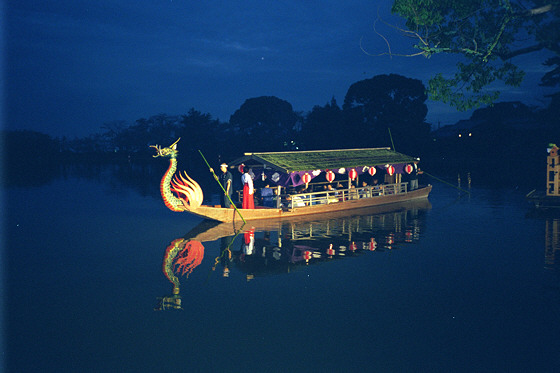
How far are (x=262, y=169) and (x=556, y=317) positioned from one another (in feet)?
51.5

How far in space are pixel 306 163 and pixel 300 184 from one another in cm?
150

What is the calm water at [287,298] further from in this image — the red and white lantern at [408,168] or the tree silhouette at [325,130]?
the tree silhouette at [325,130]

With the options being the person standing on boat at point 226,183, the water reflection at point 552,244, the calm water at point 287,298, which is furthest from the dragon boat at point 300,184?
the water reflection at point 552,244

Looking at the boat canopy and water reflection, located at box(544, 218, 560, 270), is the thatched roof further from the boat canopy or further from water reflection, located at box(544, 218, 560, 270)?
water reflection, located at box(544, 218, 560, 270)

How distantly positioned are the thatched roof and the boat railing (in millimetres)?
1438

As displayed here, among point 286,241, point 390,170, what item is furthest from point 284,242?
point 390,170

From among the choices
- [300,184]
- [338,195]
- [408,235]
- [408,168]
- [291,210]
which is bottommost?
[408,235]

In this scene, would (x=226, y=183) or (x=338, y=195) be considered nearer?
(x=226, y=183)

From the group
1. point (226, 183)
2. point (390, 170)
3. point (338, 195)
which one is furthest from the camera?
point (390, 170)

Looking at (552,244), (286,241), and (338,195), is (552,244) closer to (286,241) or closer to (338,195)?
(286,241)

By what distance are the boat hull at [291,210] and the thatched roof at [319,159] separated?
2056mm

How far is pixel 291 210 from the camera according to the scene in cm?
2130

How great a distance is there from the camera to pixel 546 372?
6.86 m

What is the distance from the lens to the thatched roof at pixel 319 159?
Result: 21422 mm
